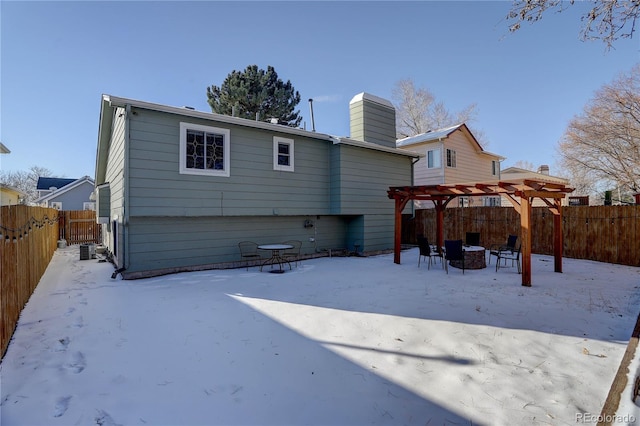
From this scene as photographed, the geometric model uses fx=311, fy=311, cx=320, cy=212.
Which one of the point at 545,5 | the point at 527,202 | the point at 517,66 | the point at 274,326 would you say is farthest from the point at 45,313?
the point at 517,66

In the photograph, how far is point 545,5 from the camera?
12.9ft

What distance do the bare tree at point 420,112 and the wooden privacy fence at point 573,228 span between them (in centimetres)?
1499

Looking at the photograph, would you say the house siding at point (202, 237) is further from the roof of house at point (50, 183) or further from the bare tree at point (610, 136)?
the roof of house at point (50, 183)

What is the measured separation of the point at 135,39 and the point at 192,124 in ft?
14.4

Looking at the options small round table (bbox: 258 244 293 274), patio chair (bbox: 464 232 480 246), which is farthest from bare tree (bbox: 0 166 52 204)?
patio chair (bbox: 464 232 480 246)

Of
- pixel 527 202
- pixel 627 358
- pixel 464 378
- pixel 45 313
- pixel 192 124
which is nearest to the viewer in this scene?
pixel 464 378

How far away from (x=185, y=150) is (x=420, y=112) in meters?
23.4

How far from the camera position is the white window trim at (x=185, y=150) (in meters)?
7.76

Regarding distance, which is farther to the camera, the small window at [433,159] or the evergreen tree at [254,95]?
the evergreen tree at [254,95]

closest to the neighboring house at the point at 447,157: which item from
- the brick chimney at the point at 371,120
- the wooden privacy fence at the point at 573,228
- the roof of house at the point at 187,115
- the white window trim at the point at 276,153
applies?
the wooden privacy fence at the point at 573,228

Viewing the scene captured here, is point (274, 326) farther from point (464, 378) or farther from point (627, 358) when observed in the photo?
point (627, 358)

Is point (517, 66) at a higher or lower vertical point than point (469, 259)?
higher

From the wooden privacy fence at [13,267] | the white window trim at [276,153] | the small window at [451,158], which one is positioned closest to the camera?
the wooden privacy fence at [13,267]

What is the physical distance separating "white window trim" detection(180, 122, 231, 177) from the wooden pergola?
503cm
